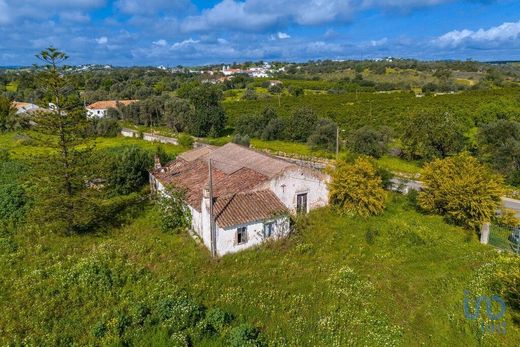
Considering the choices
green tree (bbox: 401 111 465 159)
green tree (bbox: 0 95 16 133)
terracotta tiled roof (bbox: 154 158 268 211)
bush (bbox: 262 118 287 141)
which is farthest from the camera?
green tree (bbox: 0 95 16 133)

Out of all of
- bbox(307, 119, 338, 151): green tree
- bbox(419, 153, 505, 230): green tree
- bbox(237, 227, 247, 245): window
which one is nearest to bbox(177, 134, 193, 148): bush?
bbox(307, 119, 338, 151): green tree

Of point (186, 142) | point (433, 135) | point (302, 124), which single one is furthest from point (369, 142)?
point (186, 142)

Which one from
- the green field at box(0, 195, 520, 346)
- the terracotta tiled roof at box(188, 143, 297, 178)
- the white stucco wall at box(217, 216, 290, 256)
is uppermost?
the terracotta tiled roof at box(188, 143, 297, 178)

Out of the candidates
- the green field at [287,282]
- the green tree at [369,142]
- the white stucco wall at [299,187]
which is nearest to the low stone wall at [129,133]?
the green tree at [369,142]

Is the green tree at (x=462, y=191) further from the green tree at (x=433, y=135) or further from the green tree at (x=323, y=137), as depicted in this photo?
the green tree at (x=323, y=137)

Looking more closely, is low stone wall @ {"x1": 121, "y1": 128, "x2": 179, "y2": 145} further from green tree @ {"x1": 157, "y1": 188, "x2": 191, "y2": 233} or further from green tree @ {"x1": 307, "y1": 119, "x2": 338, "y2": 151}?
green tree @ {"x1": 157, "y1": 188, "x2": 191, "y2": 233}

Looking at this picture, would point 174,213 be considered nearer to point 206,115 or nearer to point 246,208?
point 246,208

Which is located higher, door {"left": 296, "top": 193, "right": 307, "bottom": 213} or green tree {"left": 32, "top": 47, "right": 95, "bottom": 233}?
green tree {"left": 32, "top": 47, "right": 95, "bottom": 233}
